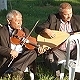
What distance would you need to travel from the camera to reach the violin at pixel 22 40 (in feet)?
19.3

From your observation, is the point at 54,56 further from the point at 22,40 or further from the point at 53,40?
the point at 22,40

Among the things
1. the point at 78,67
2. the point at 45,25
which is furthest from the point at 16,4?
the point at 78,67

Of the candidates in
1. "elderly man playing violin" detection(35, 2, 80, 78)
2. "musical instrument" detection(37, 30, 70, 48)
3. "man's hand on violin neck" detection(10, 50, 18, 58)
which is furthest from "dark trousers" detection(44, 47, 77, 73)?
"man's hand on violin neck" detection(10, 50, 18, 58)

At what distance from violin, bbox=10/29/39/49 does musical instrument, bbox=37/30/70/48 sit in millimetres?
106

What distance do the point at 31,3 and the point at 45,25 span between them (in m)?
8.34

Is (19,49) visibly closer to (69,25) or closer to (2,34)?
(2,34)

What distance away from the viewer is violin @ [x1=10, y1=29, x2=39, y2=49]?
5.89 meters

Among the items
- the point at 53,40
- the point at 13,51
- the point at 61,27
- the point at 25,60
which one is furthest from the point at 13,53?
the point at 61,27

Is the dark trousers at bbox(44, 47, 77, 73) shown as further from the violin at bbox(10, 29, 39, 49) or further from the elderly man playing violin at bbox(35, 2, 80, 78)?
the violin at bbox(10, 29, 39, 49)

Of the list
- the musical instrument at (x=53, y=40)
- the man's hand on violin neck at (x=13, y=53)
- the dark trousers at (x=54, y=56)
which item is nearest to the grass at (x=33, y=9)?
the dark trousers at (x=54, y=56)

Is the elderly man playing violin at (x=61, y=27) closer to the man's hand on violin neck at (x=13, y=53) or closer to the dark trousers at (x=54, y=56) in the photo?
the dark trousers at (x=54, y=56)

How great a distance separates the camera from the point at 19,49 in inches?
236

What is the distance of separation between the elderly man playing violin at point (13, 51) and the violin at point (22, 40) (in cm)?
2

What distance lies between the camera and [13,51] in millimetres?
5781
